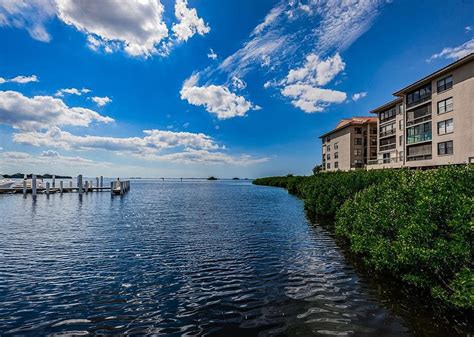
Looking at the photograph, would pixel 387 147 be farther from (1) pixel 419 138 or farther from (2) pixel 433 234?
(2) pixel 433 234

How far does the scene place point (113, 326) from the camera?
269 inches

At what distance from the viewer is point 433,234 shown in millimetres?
7465

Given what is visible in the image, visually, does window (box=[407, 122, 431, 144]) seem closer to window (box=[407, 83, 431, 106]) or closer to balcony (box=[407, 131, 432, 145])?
balcony (box=[407, 131, 432, 145])

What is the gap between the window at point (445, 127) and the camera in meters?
36.9

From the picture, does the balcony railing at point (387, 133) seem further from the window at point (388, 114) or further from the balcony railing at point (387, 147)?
the window at point (388, 114)

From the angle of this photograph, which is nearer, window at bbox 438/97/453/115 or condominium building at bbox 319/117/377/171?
window at bbox 438/97/453/115

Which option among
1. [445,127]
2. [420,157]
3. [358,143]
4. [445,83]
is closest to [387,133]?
[358,143]

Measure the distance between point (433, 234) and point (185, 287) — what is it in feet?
24.4

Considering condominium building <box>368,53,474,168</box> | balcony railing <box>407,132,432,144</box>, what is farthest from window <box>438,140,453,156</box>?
balcony railing <box>407,132,432,144</box>

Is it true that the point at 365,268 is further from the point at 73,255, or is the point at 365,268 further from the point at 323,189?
the point at 323,189

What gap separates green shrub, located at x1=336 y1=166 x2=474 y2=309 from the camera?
664 centimetres

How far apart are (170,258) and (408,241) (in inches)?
367

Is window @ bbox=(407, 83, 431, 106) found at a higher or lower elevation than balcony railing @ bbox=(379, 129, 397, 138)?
higher

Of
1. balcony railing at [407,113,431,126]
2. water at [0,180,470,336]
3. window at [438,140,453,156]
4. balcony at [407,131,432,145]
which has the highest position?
balcony railing at [407,113,431,126]
